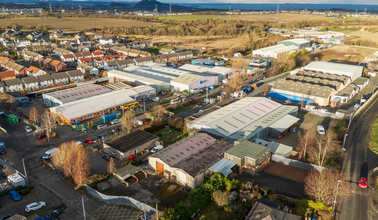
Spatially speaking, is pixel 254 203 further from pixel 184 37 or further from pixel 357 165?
pixel 184 37

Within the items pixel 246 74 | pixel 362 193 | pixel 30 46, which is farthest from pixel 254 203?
pixel 30 46

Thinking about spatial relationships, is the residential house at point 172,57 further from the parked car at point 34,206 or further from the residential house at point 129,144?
the parked car at point 34,206

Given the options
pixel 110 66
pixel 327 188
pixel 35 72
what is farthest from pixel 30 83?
pixel 327 188

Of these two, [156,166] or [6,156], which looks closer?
[156,166]

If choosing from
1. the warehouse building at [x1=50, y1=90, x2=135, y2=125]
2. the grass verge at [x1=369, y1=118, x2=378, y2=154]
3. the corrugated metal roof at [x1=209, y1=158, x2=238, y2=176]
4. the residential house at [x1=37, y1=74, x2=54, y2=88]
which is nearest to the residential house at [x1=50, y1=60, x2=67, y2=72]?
the residential house at [x1=37, y1=74, x2=54, y2=88]

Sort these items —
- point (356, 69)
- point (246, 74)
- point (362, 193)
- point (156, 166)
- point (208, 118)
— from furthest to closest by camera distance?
point (246, 74) < point (356, 69) < point (208, 118) < point (156, 166) < point (362, 193)

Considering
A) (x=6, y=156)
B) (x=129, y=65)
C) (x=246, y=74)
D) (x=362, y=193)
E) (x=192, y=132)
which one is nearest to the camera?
(x=362, y=193)
